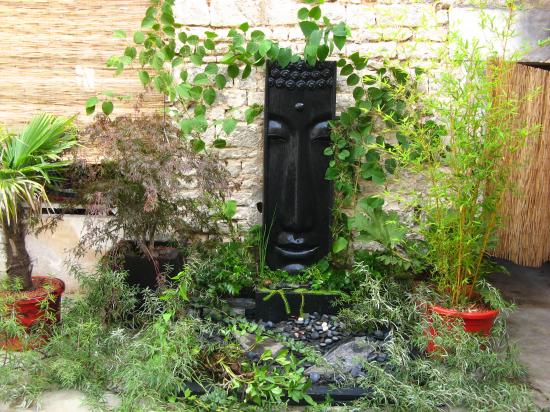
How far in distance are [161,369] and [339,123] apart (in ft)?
6.95

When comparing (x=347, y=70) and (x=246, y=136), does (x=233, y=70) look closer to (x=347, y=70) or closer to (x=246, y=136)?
(x=246, y=136)

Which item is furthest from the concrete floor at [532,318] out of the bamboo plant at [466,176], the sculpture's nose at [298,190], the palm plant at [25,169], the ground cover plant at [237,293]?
the palm plant at [25,169]

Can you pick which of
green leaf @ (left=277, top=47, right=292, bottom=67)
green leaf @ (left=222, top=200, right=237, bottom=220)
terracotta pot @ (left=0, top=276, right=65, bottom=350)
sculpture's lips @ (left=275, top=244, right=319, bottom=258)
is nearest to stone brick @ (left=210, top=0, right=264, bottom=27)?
green leaf @ (left=277, top=47, right=292, bottom=67)

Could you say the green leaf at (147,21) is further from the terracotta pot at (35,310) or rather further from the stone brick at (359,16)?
the terracotta pot at (35,310)

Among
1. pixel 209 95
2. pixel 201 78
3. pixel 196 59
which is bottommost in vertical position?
pixel 209 95

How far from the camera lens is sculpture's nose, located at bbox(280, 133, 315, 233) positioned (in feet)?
14.0

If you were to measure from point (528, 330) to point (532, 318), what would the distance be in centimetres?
26

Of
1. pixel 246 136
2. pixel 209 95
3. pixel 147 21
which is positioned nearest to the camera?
pixel 147 21

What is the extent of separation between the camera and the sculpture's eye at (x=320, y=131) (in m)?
4.25

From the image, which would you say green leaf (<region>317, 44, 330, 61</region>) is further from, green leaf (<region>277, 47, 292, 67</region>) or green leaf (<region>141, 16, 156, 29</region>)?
green leaf (<region>141, 16, 156, 29</region>)

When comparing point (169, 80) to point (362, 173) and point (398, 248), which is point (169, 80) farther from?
point (398, 248)

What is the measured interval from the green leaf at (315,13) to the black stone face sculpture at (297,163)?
32 centimetres

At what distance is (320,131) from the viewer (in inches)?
167

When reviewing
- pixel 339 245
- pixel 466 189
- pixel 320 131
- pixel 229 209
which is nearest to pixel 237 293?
pixel 229 209
